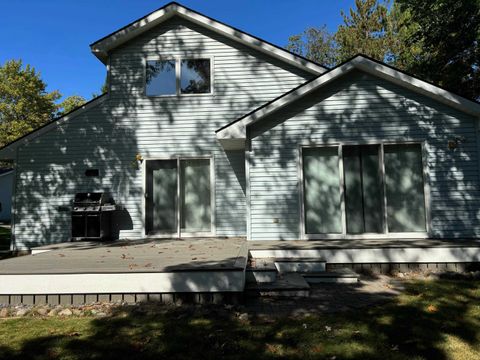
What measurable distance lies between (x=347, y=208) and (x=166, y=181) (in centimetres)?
481

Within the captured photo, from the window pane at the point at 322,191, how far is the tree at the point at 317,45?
2467 centimetres

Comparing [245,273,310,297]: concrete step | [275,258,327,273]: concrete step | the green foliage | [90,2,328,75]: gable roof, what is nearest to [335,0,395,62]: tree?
the green foliage

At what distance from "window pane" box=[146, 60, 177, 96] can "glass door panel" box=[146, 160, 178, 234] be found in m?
2.05

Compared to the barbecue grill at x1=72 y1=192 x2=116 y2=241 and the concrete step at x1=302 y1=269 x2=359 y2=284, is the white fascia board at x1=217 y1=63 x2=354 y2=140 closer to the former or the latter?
the concrete step at x1=302 y1=269 x2=359 y2=284

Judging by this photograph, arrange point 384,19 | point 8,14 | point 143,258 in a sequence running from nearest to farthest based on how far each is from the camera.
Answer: point 143,258 < point 8,14 < point 384,19

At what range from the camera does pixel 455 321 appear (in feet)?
13.3

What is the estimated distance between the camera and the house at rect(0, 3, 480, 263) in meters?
7.57

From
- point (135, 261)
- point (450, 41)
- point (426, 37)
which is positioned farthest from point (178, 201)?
point (426, 37)

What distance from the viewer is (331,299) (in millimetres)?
4965

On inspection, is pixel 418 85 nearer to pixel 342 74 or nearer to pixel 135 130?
pixel 342 74

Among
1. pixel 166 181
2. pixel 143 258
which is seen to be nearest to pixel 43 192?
pixel 166 181

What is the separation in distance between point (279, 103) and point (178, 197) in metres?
3.72

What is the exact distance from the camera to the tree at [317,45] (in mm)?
30547

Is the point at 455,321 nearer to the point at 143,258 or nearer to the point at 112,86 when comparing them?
the point at 143,258
